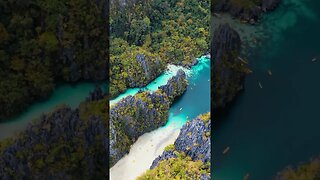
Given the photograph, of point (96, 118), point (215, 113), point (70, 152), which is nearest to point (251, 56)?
point (215, 113)

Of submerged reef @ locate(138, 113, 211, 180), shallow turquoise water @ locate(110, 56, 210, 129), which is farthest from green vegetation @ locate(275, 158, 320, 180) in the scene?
shallow turquoise water @ locate(110, 56, 210, 129)

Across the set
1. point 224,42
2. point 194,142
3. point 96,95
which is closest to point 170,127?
point 194,142

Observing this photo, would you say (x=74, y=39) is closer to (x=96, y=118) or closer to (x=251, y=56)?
(x=96, y=118)

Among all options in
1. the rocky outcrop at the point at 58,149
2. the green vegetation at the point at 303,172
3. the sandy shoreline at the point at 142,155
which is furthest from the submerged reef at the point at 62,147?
the green vegetation at the point at 303,172

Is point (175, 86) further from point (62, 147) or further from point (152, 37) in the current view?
point (62, 147)

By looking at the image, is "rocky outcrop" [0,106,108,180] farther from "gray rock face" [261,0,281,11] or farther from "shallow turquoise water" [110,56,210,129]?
"gray rock face" [261,0,281,11]

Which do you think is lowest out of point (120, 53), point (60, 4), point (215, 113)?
point (215, 113)
